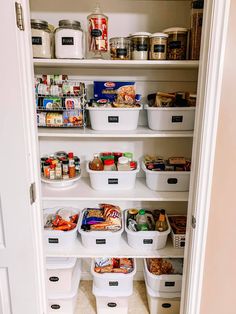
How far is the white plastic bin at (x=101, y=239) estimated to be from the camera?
164 cm

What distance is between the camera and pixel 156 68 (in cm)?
167

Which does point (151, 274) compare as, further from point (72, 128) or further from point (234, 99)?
point (234, 99)

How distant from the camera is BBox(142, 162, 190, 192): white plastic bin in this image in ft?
5.29

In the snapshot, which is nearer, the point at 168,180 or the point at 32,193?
the point at 32,193

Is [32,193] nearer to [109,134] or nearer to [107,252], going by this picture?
[109,134]

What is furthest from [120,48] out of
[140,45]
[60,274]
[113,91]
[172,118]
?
[60,274]

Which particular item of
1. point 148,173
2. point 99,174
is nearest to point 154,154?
point 148,173

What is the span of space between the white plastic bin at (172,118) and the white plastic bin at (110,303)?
44.3 inches

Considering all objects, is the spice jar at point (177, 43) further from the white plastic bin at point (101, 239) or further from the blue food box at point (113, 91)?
the white plastic bin at point (101, 239)

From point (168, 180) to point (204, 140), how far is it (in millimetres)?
603

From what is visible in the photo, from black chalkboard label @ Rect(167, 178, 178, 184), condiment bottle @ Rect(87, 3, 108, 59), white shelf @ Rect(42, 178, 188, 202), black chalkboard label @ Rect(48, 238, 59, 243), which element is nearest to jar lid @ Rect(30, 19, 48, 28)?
condiment bottle @ Rect(87, 3, 108, 59)

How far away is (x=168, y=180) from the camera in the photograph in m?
1.63

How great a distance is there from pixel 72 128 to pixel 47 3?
0.75m

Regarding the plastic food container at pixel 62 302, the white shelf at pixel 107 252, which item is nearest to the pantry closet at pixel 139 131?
the white shelf at pixel 107 252
